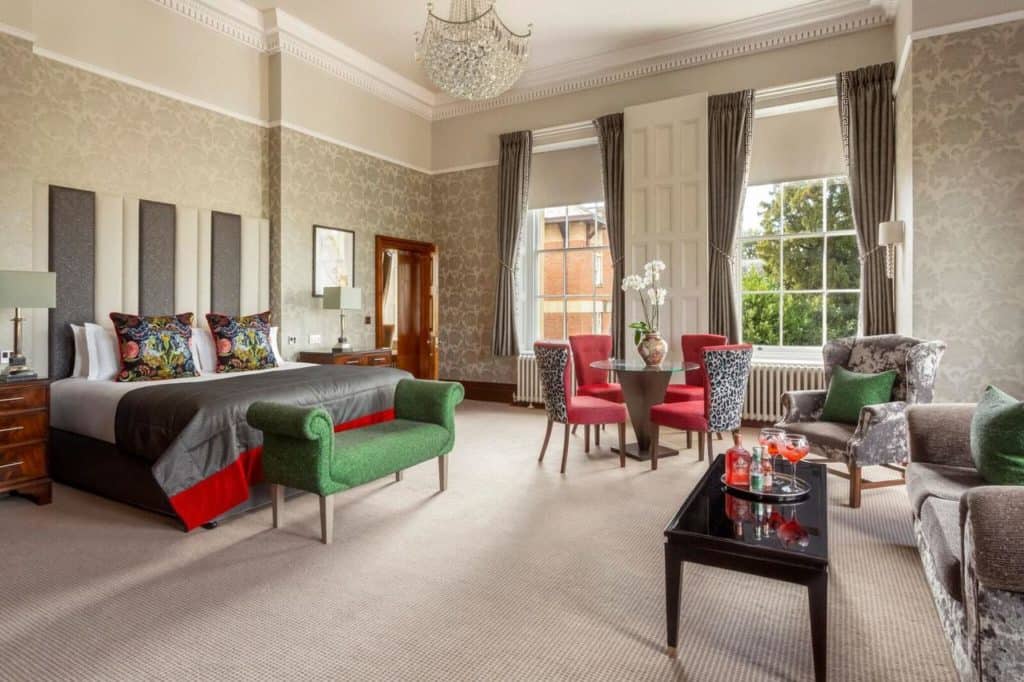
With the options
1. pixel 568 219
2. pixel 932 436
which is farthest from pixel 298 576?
pixel 568 219

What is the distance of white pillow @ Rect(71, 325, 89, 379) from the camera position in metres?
4.44

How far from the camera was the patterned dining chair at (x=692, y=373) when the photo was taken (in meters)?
5.19

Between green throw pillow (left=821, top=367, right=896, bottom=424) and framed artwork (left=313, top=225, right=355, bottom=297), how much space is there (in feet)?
16.5

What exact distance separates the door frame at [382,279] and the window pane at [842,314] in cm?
473

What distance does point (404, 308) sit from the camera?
769 cm

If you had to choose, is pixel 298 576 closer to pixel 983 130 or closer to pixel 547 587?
pixel 547 587

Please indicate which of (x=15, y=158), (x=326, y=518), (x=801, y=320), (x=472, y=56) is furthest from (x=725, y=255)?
(x=15, y=158)

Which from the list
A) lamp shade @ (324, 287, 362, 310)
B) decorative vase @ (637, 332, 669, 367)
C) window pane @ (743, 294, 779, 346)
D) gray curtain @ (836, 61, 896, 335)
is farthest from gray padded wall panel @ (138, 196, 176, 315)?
gray curtain @ (836, 61, 896, 335)

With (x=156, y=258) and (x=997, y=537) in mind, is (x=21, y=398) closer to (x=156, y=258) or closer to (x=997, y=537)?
(x=156, y=258)

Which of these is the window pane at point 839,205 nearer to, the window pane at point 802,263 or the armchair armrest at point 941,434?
the window pane at point 802,263

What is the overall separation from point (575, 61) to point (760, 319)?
3.64 metres

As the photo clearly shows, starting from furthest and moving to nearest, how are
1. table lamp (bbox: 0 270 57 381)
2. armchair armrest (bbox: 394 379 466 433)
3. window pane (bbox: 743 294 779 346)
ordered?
window pane (bbox: 743 294 779 346), armchair armrest (bbox: 394 379 466 433), table lamp (bbox: 0 270 57 381)

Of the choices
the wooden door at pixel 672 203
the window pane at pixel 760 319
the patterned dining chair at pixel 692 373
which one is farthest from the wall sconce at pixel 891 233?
the wooden door at pixel 672 203

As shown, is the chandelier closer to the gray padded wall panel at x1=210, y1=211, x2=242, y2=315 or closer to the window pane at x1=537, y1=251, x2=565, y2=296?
the gray padded wall panel at x1=210, y1=211, x2=242, y2=315
